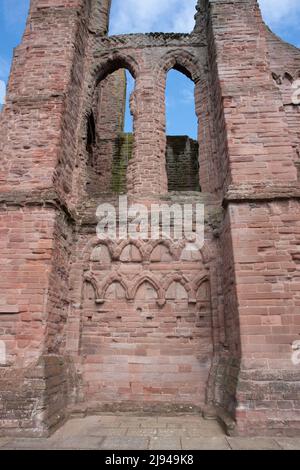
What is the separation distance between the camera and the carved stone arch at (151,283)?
6.01 metres

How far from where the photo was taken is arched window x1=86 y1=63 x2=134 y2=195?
29.3 ft

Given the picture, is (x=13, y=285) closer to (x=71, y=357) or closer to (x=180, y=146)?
(x=71, y=357)

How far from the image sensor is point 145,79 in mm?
7805

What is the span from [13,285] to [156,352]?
2.69m

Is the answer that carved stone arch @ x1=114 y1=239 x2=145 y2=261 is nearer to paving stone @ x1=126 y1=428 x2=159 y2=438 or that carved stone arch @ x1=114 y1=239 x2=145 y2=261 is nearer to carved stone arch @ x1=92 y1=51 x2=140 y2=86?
paving stone @ x1=126 y1=428 x2=159 y2=438

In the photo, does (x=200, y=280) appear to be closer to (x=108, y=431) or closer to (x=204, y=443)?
(x=204, y=443)

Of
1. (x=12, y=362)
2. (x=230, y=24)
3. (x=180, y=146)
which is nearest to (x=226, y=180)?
(x=230, y=24)

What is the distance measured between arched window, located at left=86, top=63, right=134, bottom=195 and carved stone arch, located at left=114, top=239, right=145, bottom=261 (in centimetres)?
271

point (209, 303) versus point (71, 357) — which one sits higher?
point (209, 303)

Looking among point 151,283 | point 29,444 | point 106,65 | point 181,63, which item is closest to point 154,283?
point 151,283

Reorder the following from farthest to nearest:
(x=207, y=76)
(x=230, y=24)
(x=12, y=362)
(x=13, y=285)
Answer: (x=207, y=76), (x=230, y=24), (x=13, y=285), (x=12, y=362)

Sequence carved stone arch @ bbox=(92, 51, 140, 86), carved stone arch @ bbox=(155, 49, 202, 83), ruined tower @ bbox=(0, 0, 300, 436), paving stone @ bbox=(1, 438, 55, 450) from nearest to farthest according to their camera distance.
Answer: paving stone @ bbox=(1, 438, 55, 450), ruined tower @ bbox=(0, 0, 300, 436), carved stone arch @ bbox=(155, 49, 202, 83), carved stone arch @ bbox=(92, 51, 140, 86)

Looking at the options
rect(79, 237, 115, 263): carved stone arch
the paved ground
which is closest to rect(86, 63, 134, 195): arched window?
rect(79, 237, 115, 263): carved stone arch

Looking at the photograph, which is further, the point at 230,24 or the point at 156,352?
the point at 230,24
